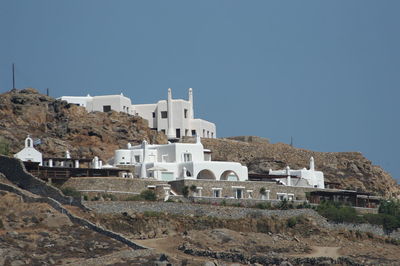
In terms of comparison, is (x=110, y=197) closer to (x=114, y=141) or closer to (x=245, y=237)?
(x=245, y=237)

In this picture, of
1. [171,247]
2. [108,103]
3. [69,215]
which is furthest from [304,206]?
[108,103]

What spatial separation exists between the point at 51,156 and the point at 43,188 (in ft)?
58.5

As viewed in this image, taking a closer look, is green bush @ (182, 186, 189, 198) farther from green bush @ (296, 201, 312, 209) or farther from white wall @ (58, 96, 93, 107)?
white wall @ (58, 96, 93, 107)

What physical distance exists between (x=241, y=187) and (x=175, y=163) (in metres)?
6.75

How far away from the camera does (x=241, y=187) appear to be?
319ft

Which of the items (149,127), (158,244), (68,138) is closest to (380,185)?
(149,127)

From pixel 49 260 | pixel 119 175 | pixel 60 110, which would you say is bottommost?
pixel 49 260

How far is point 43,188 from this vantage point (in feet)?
281

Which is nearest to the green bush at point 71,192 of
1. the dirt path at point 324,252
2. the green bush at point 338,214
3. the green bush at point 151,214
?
the green bush at point 151,214

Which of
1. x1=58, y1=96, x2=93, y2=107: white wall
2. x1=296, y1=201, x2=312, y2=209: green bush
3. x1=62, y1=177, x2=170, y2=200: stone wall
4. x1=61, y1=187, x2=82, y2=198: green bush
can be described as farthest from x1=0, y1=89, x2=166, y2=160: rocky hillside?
x1=296, y1=201, x2=312, y2=209: green bush

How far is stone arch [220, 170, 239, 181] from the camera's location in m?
100

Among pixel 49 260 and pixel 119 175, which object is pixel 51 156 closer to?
pixel 119 175

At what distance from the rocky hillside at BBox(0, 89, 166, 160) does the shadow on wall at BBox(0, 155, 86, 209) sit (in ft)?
44.5

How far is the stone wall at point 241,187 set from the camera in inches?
3725
